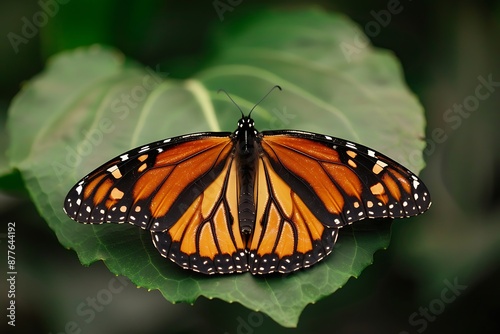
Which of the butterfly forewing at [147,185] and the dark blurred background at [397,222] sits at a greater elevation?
the butterfly forewing at [147,185]

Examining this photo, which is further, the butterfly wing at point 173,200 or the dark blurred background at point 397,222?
the dark blurred background at point 397,222

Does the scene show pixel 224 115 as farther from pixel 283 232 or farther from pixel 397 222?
pixel 397 222

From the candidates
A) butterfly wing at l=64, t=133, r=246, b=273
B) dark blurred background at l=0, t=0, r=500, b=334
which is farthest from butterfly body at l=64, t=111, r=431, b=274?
dark blurred background at l=0, t=0, r=500, b=334

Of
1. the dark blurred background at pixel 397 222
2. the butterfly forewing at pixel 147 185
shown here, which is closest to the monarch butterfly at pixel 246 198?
the butterfly forewing at pixel 147 185

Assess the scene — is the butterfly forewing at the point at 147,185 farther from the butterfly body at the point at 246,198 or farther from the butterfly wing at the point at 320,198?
the butterfly wing at the point at 320,198

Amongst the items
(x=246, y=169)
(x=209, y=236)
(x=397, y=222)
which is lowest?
(x=397, y=222)

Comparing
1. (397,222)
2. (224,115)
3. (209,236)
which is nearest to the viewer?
(209,236)

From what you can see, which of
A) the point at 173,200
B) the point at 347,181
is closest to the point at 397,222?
the point at 347,181

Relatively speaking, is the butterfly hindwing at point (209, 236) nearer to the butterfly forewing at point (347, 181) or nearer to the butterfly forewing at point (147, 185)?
the butterfly forewing at point (147, 185)
